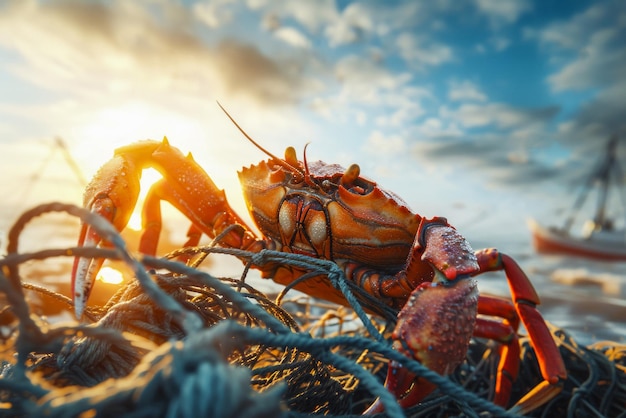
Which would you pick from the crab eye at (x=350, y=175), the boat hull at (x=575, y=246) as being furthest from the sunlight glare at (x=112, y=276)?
the boat hull at (x=575, y=246)

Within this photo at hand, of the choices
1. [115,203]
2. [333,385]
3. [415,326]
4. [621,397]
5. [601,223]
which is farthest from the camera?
[601,223]

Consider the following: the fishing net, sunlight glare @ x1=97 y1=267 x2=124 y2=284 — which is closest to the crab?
the fishing net

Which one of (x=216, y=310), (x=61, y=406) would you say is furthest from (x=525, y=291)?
(x=61, y=406)

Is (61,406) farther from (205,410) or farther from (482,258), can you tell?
(482,258)

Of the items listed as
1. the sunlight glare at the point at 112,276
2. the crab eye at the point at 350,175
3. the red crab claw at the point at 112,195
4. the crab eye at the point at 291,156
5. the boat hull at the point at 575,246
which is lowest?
the sunlight glare at the point at 112,276

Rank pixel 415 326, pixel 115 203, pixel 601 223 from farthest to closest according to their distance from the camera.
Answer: pixel 601 223 < pixel 115 203 < pixel 415 326

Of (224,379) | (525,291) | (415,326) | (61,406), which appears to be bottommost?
(61,406)

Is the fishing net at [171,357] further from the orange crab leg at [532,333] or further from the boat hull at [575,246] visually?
the boat hull at [575,246]

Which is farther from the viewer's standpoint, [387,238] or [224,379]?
[387,238]
